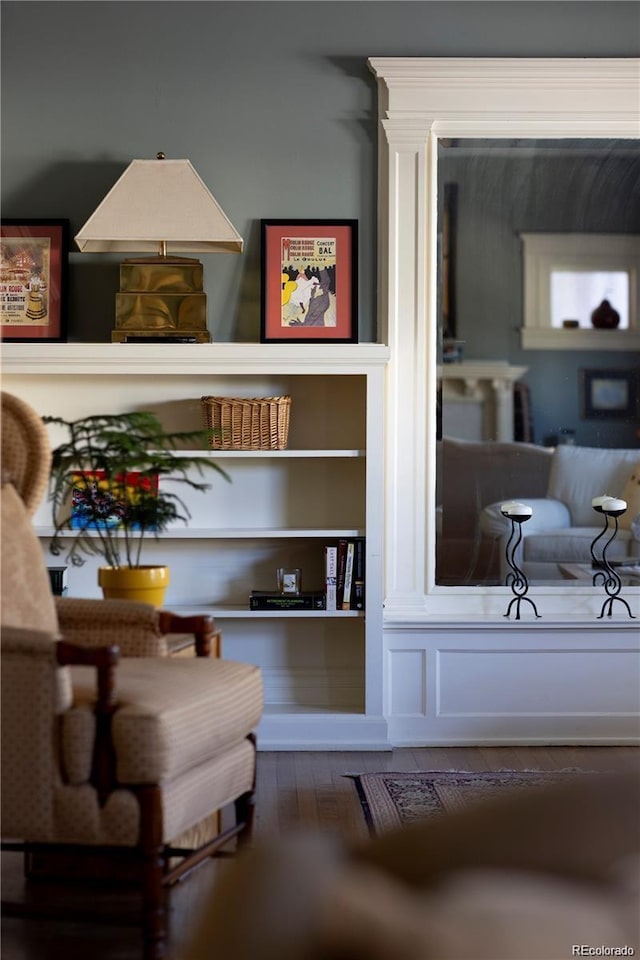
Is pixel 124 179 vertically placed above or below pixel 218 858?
above

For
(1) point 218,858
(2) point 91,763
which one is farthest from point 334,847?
(1) point 218,858

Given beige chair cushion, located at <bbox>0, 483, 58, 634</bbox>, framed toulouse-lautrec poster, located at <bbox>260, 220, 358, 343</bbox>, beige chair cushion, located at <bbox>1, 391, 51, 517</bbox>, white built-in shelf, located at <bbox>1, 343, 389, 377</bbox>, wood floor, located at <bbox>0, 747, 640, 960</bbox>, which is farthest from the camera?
framed toulouse-lautrec poster, located at <bbox>260, 220, 358, 343</bbox>

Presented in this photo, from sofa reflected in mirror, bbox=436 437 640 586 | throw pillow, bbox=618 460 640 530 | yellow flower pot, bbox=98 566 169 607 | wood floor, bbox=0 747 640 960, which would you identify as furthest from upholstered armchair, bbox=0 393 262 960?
throw pillow, bbox=618 460 640 530

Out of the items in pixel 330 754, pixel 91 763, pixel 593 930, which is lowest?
pixel 330 754

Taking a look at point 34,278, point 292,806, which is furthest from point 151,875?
point 34,278

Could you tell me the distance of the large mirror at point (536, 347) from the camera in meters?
4.09

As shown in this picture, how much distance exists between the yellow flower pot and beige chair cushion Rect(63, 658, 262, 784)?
1.43 feet

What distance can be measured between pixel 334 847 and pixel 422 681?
360cm

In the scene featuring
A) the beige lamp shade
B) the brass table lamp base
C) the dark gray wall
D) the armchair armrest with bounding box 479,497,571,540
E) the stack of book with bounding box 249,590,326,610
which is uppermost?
the dark gray wall

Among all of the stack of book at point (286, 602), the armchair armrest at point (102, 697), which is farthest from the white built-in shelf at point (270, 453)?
the armchair armrest at point (102, 697)

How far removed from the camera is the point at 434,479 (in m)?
4.05

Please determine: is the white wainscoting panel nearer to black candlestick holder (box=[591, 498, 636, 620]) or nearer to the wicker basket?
black candlestick holder (box=[591, 498, 636, 620])

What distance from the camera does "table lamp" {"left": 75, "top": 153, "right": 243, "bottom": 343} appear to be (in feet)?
12.2

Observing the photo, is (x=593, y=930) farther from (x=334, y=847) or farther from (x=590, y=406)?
(x=590, y=406)
